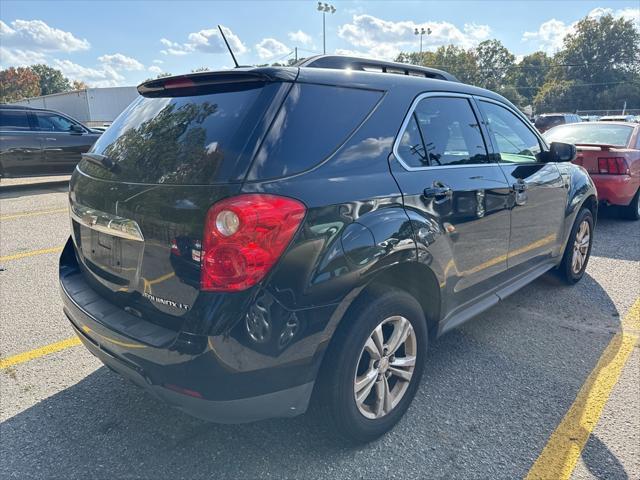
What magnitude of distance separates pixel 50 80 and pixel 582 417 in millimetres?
128915

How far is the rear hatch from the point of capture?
188 centimetres

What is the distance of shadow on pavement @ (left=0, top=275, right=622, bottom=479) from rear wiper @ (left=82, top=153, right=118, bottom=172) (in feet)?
4.36

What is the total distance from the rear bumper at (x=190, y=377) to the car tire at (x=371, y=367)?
0.15m

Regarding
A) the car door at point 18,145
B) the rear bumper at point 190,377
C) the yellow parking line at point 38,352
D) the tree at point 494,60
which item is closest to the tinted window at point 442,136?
the rear bumper at point 190,377

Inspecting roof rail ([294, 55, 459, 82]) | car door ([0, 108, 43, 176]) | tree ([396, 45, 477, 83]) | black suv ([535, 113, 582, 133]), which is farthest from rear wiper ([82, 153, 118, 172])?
tree ([396, 45, 477, 83])

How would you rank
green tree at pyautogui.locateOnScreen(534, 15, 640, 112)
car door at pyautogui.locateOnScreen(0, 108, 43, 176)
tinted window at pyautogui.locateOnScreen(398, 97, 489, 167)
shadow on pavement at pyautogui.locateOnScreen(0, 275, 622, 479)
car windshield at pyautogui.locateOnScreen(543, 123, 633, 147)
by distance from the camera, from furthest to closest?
green tree at pyautogui.locateOnScreen(534, 15, 640, 112) < car door at pyautogui.locateOnScreen(0, 108, 43, 176) < car windshield at pyautogui.locateOnScreen(543, 123, 633, 147) < tinted window at pyautogui.locateOnScreen(398, 97, 489, 167) < shadow on pavement at pyautogui.locateOnScreen(0, 275, 622, 479)

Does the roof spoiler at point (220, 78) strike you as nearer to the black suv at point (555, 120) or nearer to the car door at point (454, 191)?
the car door at point (454, 191)

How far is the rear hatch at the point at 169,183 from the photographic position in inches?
74.0

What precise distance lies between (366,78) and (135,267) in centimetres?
146

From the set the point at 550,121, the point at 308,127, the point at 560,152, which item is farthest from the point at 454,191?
the point at 550,121

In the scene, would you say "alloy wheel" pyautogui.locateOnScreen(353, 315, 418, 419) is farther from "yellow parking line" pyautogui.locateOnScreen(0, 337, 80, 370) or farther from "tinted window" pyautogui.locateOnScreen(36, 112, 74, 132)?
"tinted window" pyautogui.locateOnScreen(36, 112, 74, 132)

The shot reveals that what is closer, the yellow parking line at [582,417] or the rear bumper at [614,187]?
the yellow parking line at [582,417]

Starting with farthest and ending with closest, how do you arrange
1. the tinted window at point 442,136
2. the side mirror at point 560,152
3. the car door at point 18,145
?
1. the car door at point 18,145
2. the side mirror at point 560,152
3. the tinted window at point 442,136

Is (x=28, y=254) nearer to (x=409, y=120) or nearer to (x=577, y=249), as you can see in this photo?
(x=409, y=120)
